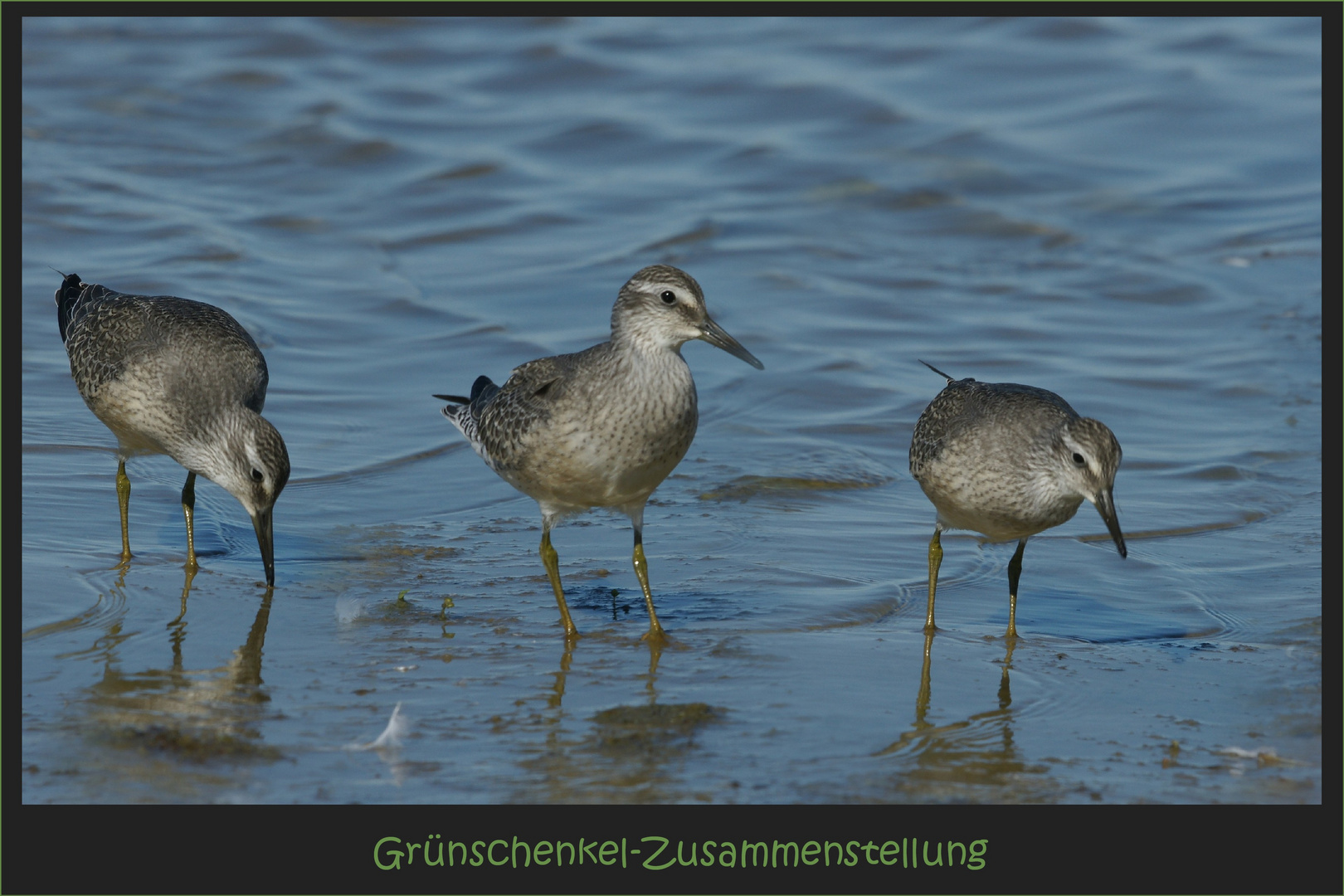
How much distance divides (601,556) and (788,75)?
12.6 meters

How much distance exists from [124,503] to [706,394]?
14.7ft

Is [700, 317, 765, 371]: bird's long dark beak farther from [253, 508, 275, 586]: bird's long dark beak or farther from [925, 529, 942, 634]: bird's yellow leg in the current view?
[253, 508, 275, 586]: bird's long dark beak

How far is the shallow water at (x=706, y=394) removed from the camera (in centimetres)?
584

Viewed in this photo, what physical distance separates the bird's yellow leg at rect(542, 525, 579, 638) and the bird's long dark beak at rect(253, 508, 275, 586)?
4.40 feet

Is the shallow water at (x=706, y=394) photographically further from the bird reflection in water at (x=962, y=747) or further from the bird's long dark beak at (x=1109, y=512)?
the bird's long dark beak at (x=1109, y=512)

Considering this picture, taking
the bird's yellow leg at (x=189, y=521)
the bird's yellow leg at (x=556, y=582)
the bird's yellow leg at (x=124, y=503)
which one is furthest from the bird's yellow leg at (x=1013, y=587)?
the bird's yellow leg at (x=124, y=503)

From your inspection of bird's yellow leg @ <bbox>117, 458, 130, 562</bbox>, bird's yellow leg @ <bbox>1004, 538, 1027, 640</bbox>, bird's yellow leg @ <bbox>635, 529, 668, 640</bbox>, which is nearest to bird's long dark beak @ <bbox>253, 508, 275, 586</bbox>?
bird's yellow leg @ <bbox>117, 458, 130, 562</bbox>

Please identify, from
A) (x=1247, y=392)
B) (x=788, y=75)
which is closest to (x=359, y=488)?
(x=1247, y=392)

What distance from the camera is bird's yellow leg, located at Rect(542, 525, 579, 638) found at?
6941mm

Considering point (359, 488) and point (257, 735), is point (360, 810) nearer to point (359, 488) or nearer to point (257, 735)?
point (257, 735)

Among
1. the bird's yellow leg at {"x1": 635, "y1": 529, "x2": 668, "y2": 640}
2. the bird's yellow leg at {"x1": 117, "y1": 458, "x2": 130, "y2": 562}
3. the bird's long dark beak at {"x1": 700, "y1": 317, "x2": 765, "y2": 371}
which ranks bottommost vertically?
the bird's yellow leg at {"x1": 635, "y1": 529, "x2": 668, "y2": 640}

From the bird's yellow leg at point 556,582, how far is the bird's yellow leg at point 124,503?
2222 millimetres

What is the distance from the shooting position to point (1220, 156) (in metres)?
17.1

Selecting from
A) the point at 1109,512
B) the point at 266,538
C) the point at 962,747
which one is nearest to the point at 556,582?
the point at 266,538
